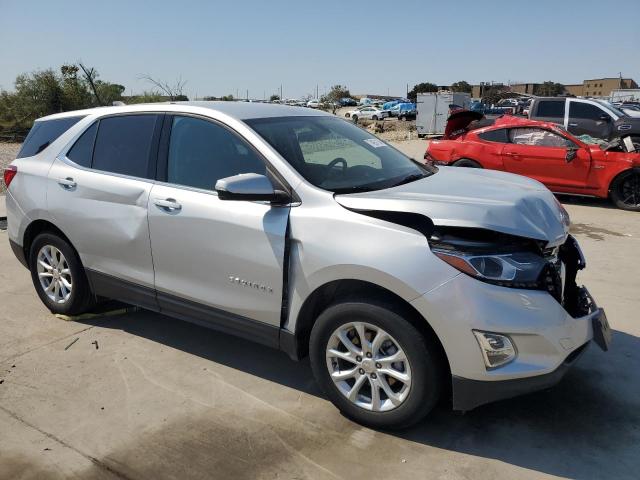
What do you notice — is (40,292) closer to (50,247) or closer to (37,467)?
(50,247)

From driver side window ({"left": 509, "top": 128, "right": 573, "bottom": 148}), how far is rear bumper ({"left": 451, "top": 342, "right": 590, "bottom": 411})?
7.63m

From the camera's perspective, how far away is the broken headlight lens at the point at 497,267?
266 centimetres

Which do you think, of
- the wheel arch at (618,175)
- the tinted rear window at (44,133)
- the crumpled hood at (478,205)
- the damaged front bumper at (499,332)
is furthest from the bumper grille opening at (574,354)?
the wheel arch at (618,175)

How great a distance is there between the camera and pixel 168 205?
3.61 meters

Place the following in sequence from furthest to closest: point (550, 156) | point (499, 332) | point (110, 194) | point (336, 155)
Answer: point (550, 156)
point (110, 194)
point (336, 155)
point (499, 332)

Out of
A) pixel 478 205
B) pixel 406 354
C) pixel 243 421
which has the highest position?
pixel 478 205

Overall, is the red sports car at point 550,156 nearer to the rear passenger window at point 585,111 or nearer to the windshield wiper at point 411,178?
the rear passenger window at point 585,111

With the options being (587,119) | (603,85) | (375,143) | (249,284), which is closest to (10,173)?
(249,284)

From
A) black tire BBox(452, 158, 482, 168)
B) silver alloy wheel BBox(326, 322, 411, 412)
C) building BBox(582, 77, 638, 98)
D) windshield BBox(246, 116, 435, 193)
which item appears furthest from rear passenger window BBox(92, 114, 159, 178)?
building BBox(582, 77, 638, 98)

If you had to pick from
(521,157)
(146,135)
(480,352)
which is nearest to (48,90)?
(521,157)

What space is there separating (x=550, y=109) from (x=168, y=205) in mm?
10984

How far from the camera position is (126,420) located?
3.23m

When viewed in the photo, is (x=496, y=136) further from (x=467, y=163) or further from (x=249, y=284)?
(x=249, y=284)

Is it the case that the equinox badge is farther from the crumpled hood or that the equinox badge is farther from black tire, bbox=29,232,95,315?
black tire, bbox=29,232,95,315
